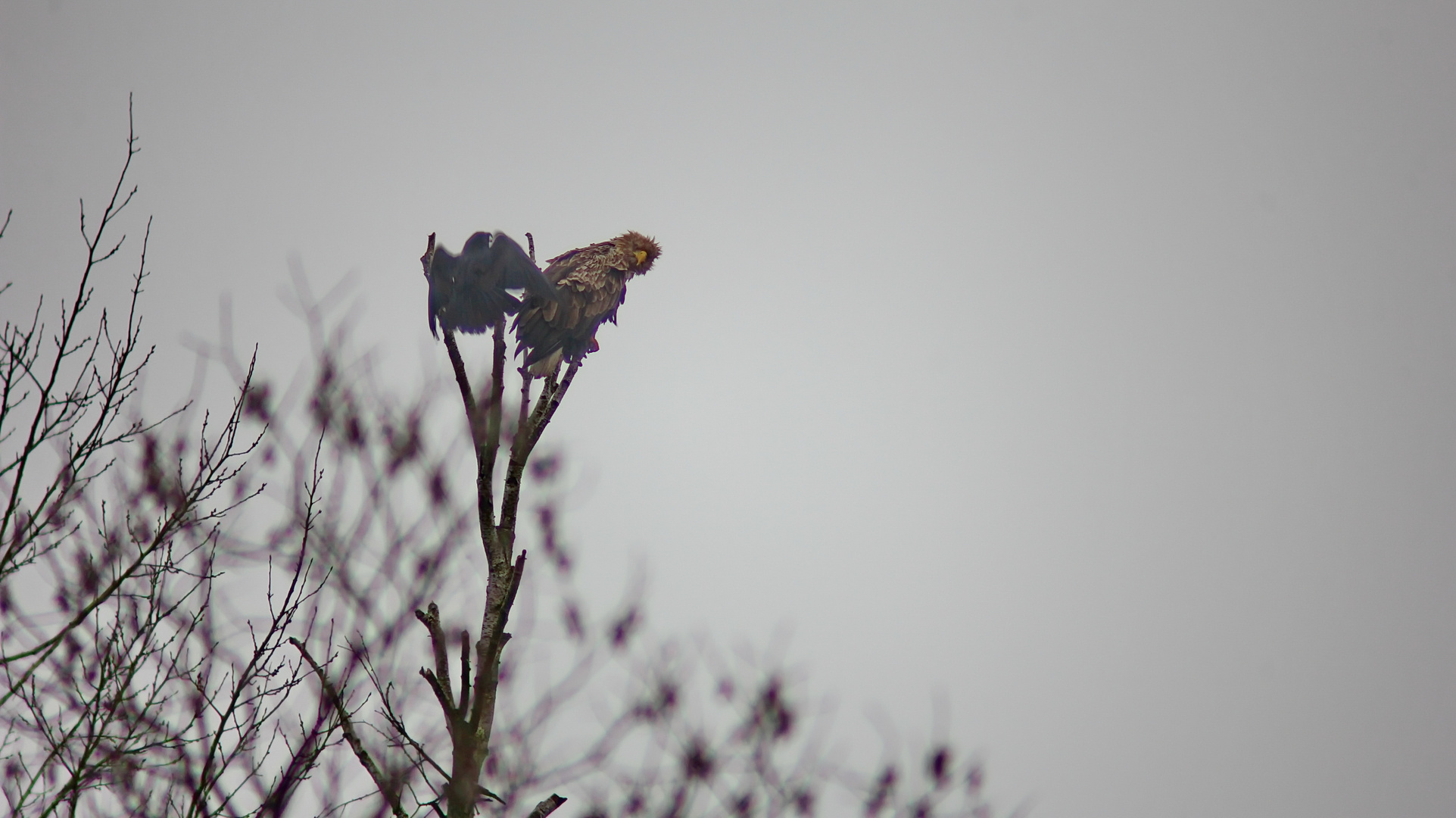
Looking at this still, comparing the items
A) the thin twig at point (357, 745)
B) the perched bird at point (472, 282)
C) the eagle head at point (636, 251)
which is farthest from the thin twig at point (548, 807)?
the eagle head at point (636, 251)

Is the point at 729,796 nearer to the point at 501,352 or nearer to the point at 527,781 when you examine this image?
the point at 527,781

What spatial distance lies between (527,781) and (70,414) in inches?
92.3

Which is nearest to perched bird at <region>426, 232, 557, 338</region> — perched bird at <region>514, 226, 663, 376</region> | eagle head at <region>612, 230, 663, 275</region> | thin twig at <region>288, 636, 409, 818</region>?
perched bird at <region>514, 226, 663, 376</region>

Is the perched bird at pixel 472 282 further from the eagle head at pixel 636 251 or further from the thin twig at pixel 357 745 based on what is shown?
the thin twig at pixel 357 745

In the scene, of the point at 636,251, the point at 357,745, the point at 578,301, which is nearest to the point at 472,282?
the point at 578,301

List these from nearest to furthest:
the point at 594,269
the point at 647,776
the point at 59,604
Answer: the point at 59,604 → the point at 647,776 → the point at 594,269

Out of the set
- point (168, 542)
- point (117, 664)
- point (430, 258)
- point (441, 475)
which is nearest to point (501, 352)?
point (430, 258)

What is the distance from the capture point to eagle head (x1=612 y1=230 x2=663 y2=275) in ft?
15.0

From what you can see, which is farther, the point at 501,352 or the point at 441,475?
the point at 441,475

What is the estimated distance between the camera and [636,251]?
4613mm

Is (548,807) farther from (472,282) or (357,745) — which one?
(472,282)

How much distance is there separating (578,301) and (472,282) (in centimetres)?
81

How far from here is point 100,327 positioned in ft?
10.2

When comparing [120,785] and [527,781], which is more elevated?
[120,785]
